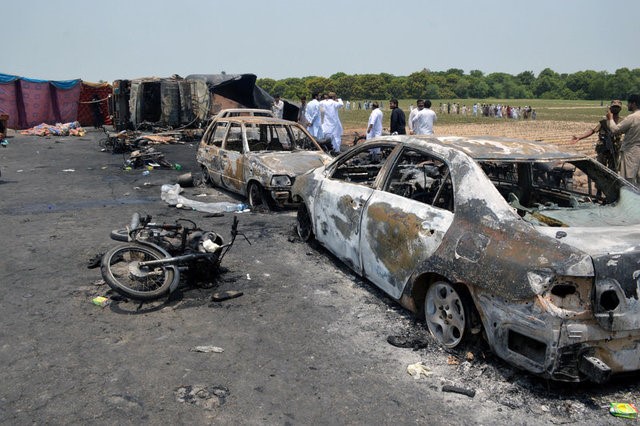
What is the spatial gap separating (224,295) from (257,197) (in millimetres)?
3871

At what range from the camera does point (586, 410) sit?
3217mm

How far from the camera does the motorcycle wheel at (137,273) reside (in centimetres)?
463

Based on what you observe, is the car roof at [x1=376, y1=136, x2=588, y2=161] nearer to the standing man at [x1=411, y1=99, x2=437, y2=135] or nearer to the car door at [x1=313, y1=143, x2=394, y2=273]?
the car door at [x1=313, y1=143, x2=394, y2=273]

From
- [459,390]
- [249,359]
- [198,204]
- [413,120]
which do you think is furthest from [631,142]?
[198,204]

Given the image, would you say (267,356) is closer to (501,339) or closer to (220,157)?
(501,339)

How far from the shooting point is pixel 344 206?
523 cm

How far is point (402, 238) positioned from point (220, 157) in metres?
6.19

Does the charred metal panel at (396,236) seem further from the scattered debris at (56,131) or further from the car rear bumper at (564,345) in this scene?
the scattered debris at (56,131)

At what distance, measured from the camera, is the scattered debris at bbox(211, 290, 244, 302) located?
4961 millimetres

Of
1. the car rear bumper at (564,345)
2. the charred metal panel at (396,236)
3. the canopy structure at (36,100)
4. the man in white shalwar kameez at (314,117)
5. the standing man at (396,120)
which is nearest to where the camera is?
the car rear bumper at (564,345)

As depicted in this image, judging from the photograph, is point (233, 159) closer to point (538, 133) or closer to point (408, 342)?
point (408, 342)

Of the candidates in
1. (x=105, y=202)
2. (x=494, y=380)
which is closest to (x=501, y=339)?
(x=494, y=380)

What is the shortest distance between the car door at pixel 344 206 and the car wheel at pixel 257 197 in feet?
8.18

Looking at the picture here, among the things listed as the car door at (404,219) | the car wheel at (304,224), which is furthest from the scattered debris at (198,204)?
the car door at (404,219)
